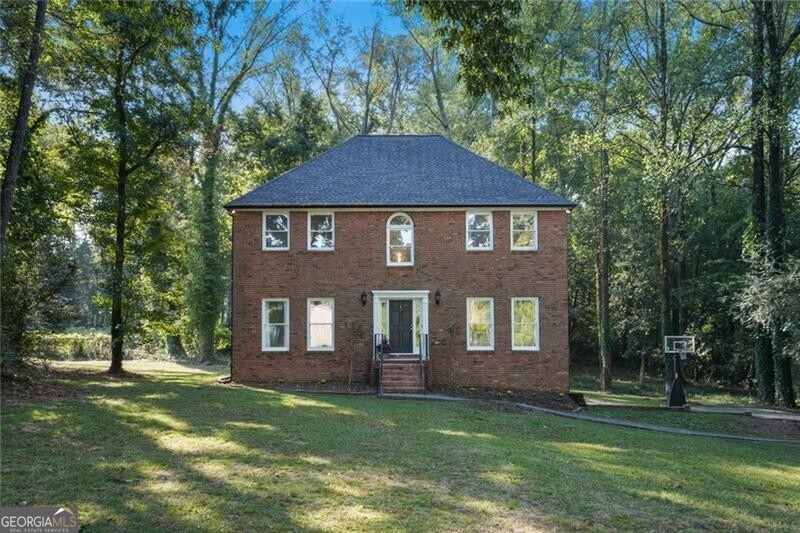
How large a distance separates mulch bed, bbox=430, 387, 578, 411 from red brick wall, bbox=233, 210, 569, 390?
0.38m

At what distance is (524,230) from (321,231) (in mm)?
6598

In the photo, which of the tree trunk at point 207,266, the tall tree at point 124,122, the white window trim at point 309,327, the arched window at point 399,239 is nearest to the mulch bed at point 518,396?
the white window trim at point 309,327

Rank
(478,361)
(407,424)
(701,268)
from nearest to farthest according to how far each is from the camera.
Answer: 1. (407,424)
2. (478,361)
3. (701,268)

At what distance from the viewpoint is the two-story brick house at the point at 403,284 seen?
16750 mm

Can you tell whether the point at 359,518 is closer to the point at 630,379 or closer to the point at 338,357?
the point at 338,357

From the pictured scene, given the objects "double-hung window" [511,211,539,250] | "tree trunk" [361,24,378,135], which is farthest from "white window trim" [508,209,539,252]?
"tree trunk" [361,24,378,135]

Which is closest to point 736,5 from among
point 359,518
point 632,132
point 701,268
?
point 632,132

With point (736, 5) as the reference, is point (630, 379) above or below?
below

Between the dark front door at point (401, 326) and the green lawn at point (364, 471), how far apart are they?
18.6 feet

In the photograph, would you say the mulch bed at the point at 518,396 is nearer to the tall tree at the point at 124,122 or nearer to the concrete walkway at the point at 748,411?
the concrete walkway at the point at 748,411

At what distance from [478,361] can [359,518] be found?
468 inches

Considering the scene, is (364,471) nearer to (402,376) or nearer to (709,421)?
(402,376)

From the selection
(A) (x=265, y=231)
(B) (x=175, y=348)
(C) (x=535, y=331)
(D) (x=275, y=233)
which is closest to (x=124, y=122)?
(A) (x=265, y=231)

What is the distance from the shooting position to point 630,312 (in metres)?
28.0
